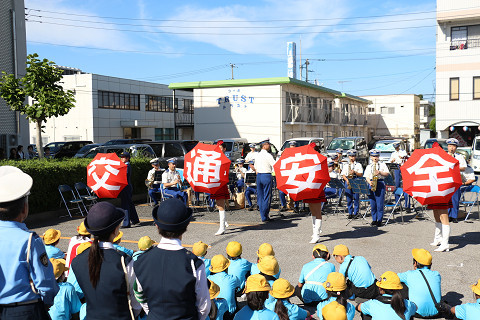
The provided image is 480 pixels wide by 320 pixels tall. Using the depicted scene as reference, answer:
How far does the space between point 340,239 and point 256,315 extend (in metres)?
5.71

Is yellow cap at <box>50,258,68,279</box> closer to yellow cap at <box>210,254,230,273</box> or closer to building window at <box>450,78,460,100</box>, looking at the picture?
yellow cap at <box>210,254,230,273</box>

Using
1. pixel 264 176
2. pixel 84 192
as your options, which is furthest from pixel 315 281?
pixel 84 192

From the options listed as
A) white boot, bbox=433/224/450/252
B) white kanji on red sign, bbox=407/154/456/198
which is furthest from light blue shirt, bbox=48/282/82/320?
white boot, bbox=433/224/450/252

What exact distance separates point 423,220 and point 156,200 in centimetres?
737

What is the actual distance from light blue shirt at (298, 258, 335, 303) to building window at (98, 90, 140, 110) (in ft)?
110

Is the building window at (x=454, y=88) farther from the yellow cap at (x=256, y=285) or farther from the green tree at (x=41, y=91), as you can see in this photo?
the yellow cap at (x=256, y=285)

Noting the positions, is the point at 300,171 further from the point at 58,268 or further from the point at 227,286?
the point at 58,268

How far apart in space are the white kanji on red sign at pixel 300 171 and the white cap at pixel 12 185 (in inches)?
243

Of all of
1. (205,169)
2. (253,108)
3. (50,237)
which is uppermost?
(253,108)

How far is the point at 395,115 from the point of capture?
5950 centimetres

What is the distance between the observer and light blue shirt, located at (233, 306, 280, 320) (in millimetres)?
3938

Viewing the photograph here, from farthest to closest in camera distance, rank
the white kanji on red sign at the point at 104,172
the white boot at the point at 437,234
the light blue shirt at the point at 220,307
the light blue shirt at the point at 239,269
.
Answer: the white kanji on red sign at the point at 104,172 → the white boot at the point at 437,234 → the light blue shirt at the point at 239,269 → the light blue shirt at the point at 220,307

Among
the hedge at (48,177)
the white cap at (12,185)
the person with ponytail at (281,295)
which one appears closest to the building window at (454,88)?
the hedge at (48,177)

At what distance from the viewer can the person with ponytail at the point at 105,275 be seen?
296 cm
